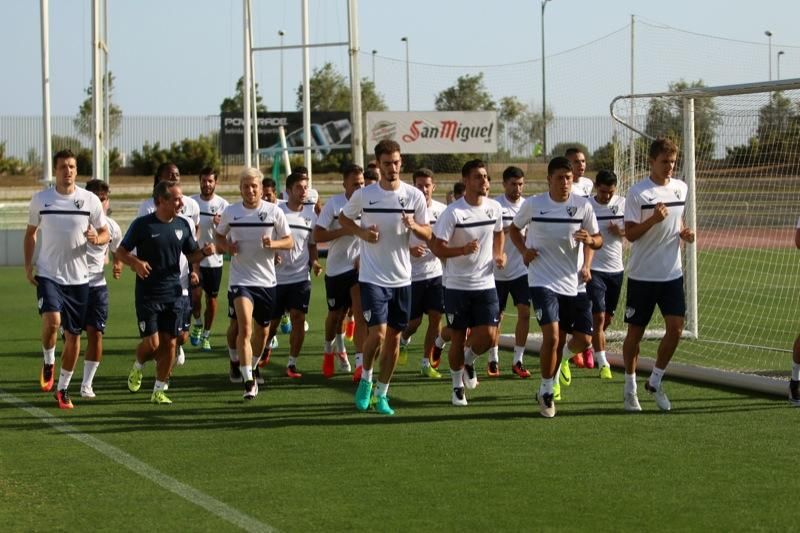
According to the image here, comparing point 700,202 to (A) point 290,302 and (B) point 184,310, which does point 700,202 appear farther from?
(B) point 184,310

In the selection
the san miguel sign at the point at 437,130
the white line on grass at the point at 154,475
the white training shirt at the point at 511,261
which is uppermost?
the san miguel sign at the point at 437,130

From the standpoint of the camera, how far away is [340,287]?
13203 millimetres

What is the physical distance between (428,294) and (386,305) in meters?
2.40

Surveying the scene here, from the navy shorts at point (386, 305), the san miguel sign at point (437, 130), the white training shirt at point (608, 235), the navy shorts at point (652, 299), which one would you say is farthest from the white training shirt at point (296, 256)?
the san miguel sign at point (437, 130)

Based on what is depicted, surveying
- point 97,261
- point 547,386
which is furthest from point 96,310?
point 547,386

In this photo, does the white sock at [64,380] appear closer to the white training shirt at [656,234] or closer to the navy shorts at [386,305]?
the navy shorts at [386,305]

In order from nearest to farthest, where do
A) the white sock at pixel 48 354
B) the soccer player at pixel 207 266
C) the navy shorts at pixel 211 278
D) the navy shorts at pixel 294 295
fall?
the white sock at pixel 48 354
the navy shorts at pixel 294 295
the soccer player at pixel 207 266
the navy shorts at pixel 211 278

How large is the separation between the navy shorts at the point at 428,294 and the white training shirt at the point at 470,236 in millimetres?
1634

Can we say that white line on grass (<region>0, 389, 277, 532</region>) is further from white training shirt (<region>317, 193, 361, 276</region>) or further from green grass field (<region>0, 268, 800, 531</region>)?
white training shirt (<region>317, 193, 361, 276</region>)

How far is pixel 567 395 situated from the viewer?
37.9ft

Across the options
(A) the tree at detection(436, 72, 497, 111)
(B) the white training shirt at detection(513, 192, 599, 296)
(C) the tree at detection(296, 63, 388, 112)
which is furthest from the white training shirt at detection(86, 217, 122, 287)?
(C) the tree at detection(296, 63, 388, 112)

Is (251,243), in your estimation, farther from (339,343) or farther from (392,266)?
(339,343)

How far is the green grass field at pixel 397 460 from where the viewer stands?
7.06 metres

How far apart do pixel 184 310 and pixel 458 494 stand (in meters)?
4.72
